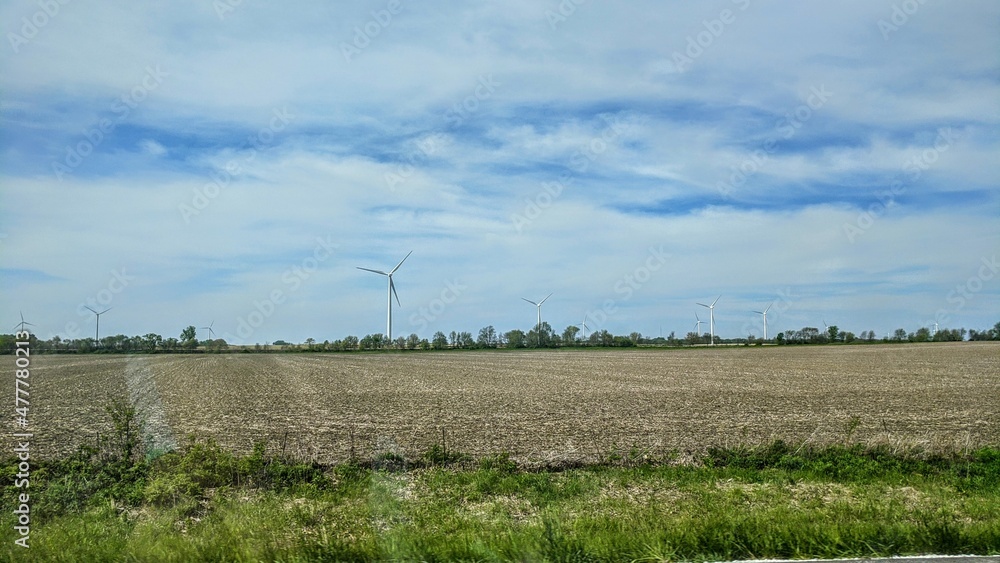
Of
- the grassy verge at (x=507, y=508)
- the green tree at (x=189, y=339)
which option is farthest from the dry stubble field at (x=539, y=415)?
the green tree at (x=189, y=339)

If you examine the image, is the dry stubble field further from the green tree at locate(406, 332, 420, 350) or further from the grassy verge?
the green tree at locate(406, 332, 420, 350)

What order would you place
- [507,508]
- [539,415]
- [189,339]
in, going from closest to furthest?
[507,508] → [539,415] → [189,339]

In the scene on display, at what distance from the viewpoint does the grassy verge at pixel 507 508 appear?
279 inches

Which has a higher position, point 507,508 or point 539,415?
point 507,508

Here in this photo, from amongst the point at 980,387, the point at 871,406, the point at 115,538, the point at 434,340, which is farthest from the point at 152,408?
the point at 434,340

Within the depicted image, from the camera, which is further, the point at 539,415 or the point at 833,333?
the point at 833,333

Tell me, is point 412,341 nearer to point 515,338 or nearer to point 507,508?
point 515,338

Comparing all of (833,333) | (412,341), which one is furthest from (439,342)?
(833,333)

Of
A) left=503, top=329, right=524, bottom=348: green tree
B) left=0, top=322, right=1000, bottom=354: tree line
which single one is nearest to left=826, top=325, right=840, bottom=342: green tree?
left=0, top=322, right=1000, bottom=354: tree line

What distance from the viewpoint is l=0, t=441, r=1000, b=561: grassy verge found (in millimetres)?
7098

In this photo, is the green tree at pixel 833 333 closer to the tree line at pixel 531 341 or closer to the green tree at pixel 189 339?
the tree line at pixel 531 341

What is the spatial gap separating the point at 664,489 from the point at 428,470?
4590mm

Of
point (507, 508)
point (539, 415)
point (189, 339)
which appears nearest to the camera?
point (507, 508)

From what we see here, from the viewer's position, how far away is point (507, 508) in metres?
10.4
